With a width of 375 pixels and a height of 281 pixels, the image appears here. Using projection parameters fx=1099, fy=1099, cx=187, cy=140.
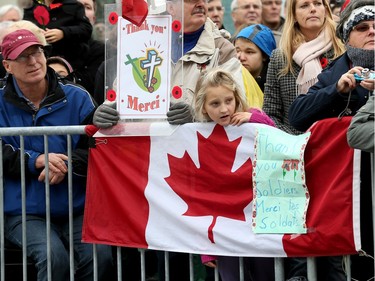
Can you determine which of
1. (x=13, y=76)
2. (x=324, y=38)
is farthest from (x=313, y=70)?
(x=13, y=76)

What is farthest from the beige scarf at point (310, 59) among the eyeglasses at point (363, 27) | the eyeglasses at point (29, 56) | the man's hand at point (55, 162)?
the eyeglasses at point (29, 56)

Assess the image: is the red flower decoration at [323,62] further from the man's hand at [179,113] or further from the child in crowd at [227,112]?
the man's hand at [179,113]

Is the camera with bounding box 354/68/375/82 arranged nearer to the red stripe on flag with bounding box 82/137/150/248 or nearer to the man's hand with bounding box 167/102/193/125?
the man's hand with bounding box 167/102/193/125

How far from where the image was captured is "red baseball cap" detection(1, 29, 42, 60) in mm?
8188

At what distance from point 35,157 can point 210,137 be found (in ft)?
4.45

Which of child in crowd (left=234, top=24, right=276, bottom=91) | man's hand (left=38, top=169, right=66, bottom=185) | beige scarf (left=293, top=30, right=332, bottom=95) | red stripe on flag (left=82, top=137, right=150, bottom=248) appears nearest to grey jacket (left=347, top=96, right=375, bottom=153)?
beige scarf (left=293, top=30, right=332, bottom=95)

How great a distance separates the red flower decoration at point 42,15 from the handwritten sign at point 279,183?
3696 millimetres

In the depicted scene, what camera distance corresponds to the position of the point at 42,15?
1023 centimetres

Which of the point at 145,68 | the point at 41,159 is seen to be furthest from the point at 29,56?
the point at 145,68

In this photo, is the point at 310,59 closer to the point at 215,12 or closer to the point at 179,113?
the point at 179,113

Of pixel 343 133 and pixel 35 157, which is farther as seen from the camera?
pixel 35 157

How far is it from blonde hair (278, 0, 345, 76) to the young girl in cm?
99

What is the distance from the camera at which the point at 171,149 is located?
7.50 m

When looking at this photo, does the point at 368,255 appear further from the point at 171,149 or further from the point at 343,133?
the point at 171,149
